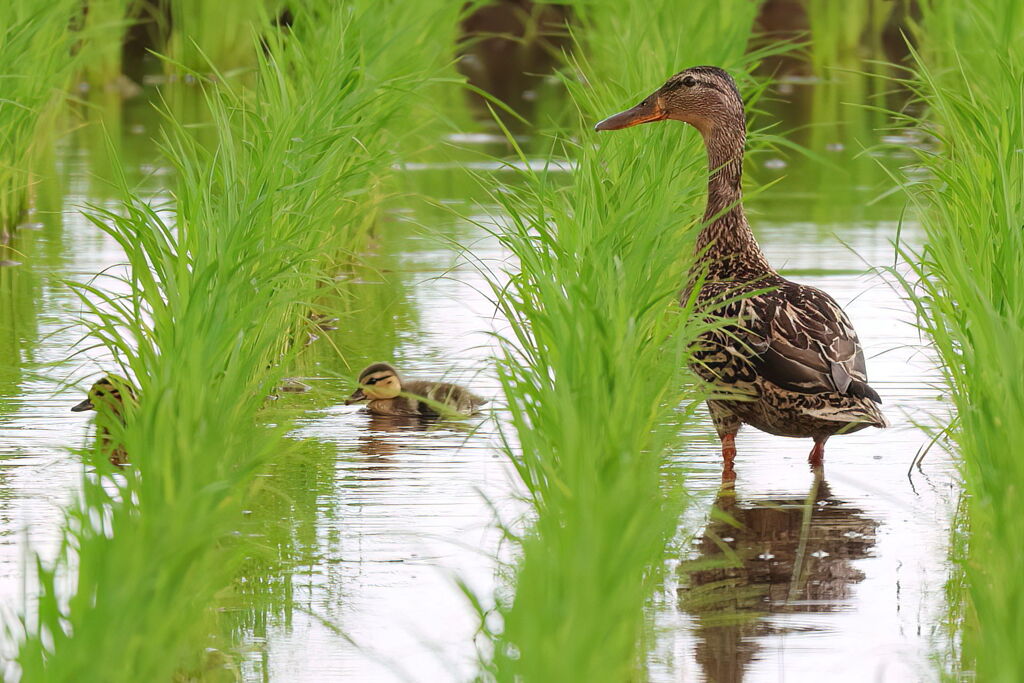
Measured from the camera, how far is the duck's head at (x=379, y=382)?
21.5 feet

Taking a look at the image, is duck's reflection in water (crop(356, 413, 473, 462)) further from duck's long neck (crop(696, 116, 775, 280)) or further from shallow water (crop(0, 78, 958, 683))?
duck's long neck (crop(696, 116, 775, 280))

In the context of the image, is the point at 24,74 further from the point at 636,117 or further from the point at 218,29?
the point at 218,29

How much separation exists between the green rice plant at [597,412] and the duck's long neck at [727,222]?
0.37 ft

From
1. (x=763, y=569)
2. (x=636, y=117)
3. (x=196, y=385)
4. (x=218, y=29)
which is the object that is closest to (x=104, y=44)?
(x=218, y=29)

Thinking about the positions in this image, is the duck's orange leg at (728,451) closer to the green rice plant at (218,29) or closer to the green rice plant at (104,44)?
the green rice plant at (104,44)

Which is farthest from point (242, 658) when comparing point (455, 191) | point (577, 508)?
point (455, 191)

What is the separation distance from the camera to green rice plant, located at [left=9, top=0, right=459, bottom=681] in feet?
10.8

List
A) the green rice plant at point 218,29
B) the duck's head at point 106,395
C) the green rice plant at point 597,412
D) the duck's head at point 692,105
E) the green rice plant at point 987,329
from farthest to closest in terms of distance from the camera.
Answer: the green rice plant at point 218,29 < the duck's head at point 692,105 < the duck's head at point 106,395 < the green rice plant at point 987,329 < the green rice plant at point 597,412

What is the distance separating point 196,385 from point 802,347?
199cm

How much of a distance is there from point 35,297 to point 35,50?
1.24 metres

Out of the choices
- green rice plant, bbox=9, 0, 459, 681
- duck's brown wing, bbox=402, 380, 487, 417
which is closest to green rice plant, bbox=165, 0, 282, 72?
green rice plant, bbox=9, 0, 459, 681

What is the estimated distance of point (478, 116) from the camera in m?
16.1

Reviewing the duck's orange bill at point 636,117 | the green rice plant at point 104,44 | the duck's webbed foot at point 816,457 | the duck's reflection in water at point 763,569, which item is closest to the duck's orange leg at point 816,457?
the duck's webbed foot at point 816,457

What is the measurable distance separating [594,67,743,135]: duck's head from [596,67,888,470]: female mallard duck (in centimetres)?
50
